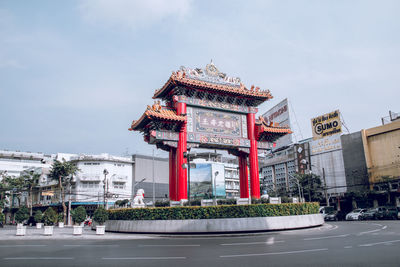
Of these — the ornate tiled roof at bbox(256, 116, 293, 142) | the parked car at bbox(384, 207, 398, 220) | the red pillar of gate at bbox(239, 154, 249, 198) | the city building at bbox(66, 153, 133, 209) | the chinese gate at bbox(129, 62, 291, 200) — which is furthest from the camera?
the city building at bbox(66, 153, 133, 209)

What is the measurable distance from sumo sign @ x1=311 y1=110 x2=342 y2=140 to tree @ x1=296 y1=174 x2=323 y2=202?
942 centimetres

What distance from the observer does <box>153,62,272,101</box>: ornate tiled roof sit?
26.1m

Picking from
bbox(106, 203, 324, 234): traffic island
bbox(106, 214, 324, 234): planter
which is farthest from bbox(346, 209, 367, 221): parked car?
bbox(106, 214, 324, 234): planter

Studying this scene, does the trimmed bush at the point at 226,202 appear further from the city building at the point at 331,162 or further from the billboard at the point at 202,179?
the billboard at the point at 202,179

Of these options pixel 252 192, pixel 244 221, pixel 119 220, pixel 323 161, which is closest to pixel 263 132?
pixel 252 192

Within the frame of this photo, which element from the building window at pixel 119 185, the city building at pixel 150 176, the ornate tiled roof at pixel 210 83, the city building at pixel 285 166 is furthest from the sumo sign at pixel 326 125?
the building window at pixel 119 185

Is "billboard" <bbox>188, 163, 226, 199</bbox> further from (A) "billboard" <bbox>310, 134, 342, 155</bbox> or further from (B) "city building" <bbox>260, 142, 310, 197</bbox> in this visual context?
(A) "billboard" <bbox>310, 134, 342, 155</bbox>

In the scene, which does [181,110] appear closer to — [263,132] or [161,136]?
[161,136]

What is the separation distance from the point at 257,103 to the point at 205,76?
19.2 feet

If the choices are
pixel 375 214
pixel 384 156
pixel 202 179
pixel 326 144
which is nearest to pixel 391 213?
pixel 375 214

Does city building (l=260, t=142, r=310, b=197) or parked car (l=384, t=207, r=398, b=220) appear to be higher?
city building (l=260, t=142, r=310, b=197)

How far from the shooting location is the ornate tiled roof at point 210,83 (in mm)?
26109

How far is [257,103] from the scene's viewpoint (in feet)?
98.8

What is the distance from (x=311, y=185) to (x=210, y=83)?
42.4 meters
